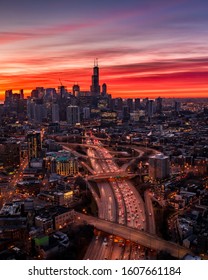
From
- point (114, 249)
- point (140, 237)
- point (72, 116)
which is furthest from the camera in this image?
point (72, 116)

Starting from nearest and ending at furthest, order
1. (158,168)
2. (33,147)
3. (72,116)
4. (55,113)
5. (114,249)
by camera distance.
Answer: (114,249), (158,168), (33,147), (72,116), (55,113)

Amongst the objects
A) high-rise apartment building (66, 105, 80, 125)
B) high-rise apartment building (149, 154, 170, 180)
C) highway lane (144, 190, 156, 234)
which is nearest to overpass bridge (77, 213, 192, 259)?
highway lane (144, 190, 156, 234)

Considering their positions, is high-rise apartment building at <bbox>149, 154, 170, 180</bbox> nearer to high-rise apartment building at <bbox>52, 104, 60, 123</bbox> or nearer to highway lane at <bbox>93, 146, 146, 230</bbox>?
highway lane at <bbox>93, 146, 146, 230</bbox>

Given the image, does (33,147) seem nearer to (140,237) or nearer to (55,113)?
(140,237)

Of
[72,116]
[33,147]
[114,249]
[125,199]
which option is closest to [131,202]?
[125,199]

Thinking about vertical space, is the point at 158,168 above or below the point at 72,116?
below

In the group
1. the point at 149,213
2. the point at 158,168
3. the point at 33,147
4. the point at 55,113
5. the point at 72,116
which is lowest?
the point at 149,213

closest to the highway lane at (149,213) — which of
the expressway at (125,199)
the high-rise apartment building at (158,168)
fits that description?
the expressway at (125,199)

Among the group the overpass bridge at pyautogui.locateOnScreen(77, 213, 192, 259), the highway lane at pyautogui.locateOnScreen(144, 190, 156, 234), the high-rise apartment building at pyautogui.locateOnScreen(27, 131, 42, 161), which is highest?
the high-rise apartment building at pyautogui.locateOnScreen(27, 131, 42, 161)
